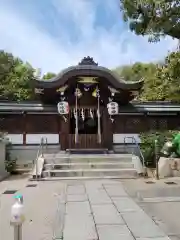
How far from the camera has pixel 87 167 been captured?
491 inches

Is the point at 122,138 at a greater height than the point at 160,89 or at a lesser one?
lesser

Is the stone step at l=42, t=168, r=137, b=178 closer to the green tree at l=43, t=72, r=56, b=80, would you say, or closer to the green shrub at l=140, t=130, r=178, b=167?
the green shrub at l=140, t=130, r=178, b=167

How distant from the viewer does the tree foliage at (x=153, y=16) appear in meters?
8.13

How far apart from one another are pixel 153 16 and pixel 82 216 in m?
6.20

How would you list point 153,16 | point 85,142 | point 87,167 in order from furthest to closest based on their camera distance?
1. point 85,142
2. point 87,167
3. point 153,16

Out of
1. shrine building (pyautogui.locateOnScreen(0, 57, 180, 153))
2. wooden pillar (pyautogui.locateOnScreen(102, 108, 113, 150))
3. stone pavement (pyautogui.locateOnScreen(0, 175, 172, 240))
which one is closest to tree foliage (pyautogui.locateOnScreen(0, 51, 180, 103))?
shrine building (pyautogui.locateOnScreen(0, 57, 180, 153))

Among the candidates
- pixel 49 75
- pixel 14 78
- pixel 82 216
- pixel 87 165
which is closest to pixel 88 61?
pixel 87 165

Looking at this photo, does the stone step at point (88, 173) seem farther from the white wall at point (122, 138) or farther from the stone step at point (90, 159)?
the white wall at point (122, 138)

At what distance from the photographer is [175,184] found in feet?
32.8

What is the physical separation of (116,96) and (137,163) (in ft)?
16.5

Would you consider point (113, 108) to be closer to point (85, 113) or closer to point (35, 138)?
point (85, 113)

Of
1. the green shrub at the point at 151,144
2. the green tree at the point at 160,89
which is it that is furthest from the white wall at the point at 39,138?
the green tree at the point at 160,89

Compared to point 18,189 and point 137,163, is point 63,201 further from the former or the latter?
point 137,163

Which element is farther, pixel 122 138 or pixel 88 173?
pixel 122 138
